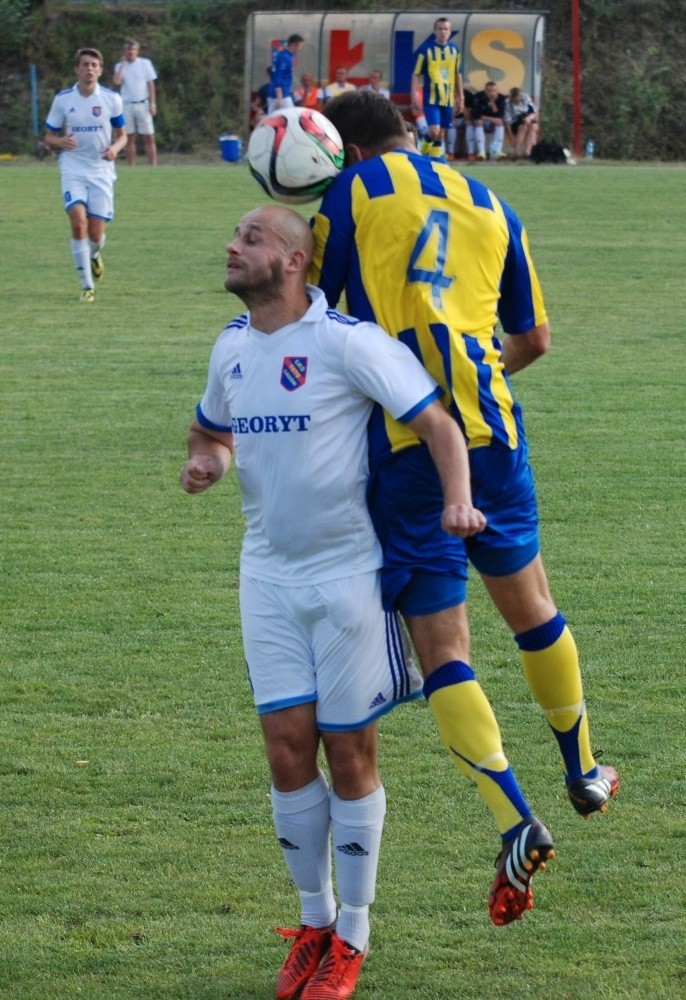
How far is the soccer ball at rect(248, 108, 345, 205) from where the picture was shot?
373 centimetres

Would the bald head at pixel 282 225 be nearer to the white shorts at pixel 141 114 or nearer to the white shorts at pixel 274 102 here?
the white shorts at pixel 274 102

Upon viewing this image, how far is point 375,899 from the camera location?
4062 millimetres

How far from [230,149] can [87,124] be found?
1592 cm

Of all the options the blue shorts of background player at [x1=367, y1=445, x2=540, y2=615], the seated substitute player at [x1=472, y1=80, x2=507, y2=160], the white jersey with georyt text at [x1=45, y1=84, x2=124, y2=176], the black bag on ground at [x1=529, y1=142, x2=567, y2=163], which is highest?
the blue shorts of background player at [x1=367, y1=445, x2=540, y2=615]

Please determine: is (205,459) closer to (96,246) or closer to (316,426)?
(316,426)

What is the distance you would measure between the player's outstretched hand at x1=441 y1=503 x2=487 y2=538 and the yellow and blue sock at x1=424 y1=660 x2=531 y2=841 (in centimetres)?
41

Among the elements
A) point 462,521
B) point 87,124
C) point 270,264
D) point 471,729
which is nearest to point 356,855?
point 471,729

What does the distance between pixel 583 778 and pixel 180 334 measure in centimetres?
959

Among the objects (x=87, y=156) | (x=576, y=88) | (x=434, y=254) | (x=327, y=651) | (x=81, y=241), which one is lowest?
(x=576, y=88)

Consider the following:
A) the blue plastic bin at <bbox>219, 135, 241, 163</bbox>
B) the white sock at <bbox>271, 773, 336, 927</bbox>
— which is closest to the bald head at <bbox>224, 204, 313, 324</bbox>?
the white sock at <bbox>271, 773, 336, 927</bbox>

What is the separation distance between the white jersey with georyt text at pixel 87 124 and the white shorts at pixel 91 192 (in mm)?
83

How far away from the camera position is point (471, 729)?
3.62 m

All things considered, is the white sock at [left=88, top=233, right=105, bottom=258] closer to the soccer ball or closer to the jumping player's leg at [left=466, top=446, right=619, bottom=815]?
the soccer ball

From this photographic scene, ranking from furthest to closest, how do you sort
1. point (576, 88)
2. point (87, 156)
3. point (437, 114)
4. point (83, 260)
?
point (576, 88) → point (437, 114) → point (87, 156) → point (83, 260)
